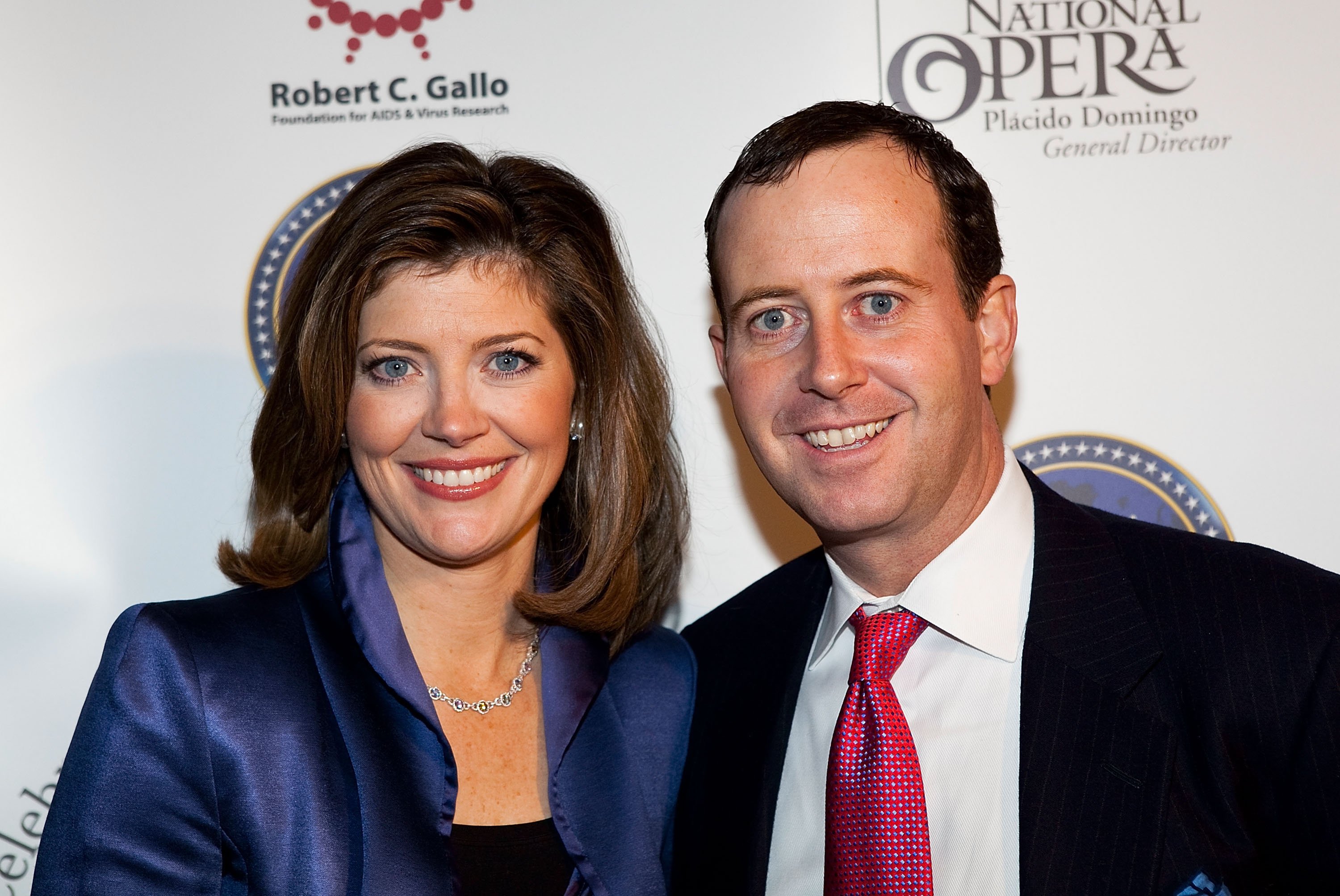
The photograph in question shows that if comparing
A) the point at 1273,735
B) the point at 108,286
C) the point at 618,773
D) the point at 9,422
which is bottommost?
the point at 618,773

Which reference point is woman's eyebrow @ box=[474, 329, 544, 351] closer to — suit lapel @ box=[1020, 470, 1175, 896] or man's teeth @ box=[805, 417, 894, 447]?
man's teeth @ box=[805, 417, 894, 447]

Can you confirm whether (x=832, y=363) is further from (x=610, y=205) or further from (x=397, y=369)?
(x=610, y=205)

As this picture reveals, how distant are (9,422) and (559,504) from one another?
136 cm

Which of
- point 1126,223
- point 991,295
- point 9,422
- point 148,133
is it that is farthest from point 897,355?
point 9,422

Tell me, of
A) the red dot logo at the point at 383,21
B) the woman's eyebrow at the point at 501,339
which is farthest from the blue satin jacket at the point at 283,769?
the red dot logo at the point at 383,21

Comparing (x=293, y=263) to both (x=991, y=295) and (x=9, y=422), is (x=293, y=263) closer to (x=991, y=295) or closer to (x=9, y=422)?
(x=9, y=422)

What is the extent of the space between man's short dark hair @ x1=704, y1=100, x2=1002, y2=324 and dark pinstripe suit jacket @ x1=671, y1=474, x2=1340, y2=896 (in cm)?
50

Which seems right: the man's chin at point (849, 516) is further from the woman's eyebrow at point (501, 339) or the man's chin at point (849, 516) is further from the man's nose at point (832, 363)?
the woman's eyebrow at point (501, 339)

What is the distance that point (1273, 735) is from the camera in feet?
5.65

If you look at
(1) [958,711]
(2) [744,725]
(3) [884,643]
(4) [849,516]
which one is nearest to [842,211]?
(4) [849,516]

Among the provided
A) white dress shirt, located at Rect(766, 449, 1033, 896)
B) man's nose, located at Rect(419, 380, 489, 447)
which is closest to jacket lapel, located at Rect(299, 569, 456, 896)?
man's nose, located at Rect(419, 380, 489, 447)

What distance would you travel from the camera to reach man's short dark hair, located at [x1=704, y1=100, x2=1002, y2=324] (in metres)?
2.04

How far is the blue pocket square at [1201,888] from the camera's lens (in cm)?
171

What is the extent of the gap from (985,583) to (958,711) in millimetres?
224
